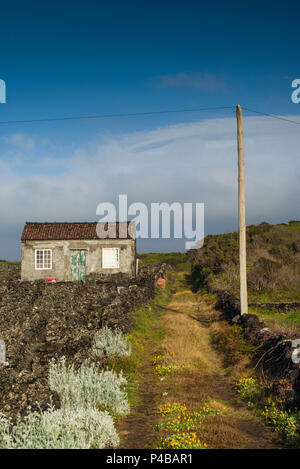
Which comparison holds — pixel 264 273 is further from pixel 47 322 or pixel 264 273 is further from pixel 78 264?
pixel 78 264

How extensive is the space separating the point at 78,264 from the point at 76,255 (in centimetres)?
73

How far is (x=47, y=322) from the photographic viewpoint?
53.2ft

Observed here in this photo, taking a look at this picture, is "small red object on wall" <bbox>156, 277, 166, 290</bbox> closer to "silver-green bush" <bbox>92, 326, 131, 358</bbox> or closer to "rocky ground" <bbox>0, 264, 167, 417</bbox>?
"rocky ground" <bbox>0, 264, 167, 417</bbox>

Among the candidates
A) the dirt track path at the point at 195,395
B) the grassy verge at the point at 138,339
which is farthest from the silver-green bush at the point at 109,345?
the dirt track path at the point at 195,395

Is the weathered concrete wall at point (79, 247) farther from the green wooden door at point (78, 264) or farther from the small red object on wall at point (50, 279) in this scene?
the small red object on wall at point (50, 279)

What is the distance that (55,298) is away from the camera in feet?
72.1

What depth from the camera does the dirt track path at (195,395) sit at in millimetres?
6602

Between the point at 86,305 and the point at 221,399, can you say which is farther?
the point at 86,305

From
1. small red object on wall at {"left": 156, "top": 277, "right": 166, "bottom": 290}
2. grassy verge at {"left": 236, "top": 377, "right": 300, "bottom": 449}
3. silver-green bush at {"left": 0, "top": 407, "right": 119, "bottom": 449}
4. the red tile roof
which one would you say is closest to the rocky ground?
silver-green bush at {"left": 0, "top": 407, "right": 119, "bottom": 449}

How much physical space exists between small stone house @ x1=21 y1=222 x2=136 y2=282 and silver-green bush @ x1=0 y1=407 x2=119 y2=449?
2396cm

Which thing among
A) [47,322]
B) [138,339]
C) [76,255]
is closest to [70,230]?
[76,255]
